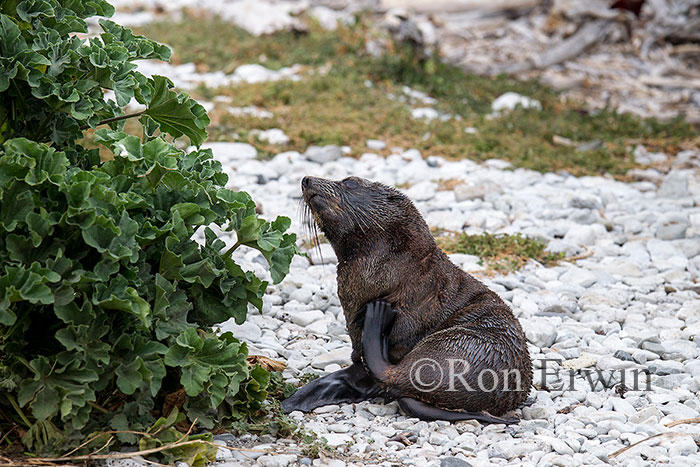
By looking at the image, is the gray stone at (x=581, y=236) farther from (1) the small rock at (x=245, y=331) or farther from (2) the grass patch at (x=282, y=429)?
(2) the grass patch at (x=282, y=429)

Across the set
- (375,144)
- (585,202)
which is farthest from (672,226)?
(375,144)

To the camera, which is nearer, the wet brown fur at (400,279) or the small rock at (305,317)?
the wet brown fur at (400,279)

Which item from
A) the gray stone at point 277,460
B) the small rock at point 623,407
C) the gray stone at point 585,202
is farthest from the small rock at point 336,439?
the gray stone at point 585,202

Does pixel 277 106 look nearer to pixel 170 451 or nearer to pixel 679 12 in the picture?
pixel 170 451

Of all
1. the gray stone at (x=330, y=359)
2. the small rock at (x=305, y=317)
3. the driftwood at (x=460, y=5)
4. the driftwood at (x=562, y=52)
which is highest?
the driftwood at (x=460, y=5)

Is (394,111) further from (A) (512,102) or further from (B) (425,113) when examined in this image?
(A) (512,102)

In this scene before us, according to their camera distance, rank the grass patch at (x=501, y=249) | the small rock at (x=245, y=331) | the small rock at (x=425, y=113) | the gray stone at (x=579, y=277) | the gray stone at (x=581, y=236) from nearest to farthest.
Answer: the small rock at (x=245, y=331), the gray stone at (x=579, y=277), the grass patch at (x=501, y=249), the gray stone at (x=581, y=236), the small rock at (x=425, y=113)

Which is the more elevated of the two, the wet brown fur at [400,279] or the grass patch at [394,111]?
the grass patch at [394,111]

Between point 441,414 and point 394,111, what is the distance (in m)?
6.65

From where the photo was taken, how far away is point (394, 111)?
34.1ft

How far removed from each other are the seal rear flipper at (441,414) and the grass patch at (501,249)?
2.52 metres

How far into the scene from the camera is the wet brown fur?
4.34 metres

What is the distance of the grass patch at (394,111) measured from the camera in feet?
31.1

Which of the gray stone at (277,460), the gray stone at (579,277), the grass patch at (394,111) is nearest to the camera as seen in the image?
the gray stone at (277,460)
